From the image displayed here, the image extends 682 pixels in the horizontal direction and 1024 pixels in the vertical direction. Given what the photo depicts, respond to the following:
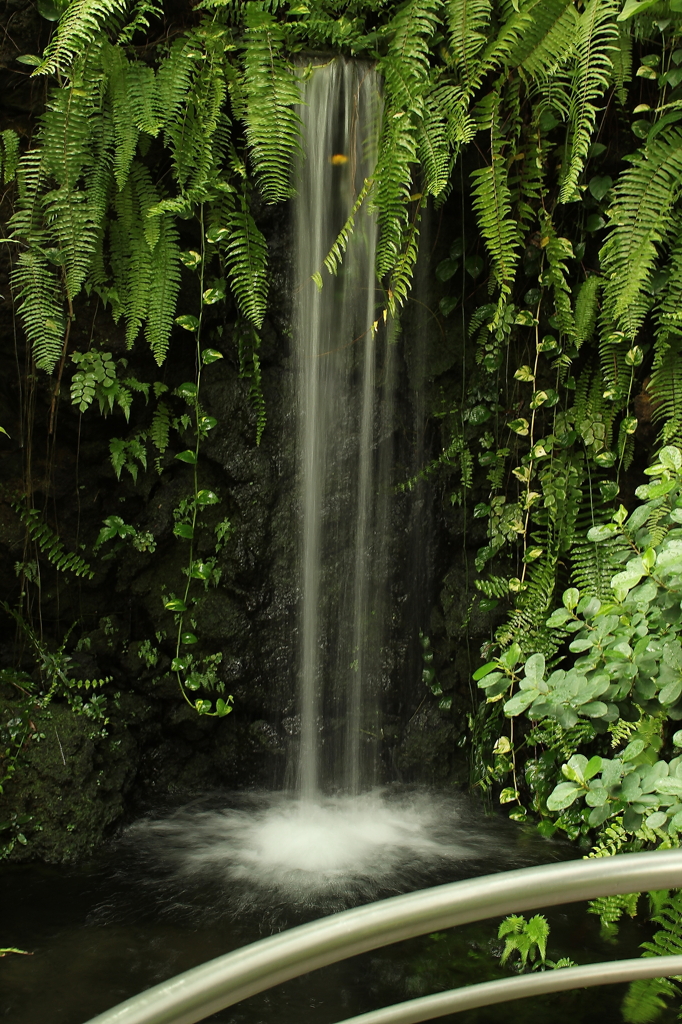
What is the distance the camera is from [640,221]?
10.5ft

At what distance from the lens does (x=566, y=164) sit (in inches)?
130

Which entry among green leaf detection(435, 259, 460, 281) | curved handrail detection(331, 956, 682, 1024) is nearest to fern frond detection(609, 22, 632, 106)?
green leaf detection(435, 259, 460, 281)

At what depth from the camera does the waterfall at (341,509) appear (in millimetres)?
3912

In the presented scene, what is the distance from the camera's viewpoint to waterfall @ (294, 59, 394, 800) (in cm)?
391

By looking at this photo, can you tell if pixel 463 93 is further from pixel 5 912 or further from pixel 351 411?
pixel 5 912

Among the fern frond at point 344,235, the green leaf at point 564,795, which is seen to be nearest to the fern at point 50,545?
the fern frond at point 344,235

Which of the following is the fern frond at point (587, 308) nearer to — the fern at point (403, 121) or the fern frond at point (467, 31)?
the fern at point (403, 121)

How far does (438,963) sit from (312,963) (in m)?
2.12

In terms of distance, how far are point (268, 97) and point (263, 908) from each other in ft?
10.9

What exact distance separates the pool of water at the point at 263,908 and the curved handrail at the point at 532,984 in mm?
1682

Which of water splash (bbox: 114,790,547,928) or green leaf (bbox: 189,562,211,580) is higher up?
green leaf (bbox: 189,562,211,580)

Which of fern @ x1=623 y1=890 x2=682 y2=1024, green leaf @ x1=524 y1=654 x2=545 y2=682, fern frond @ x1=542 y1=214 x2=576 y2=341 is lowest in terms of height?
fern @ x1=623 y1=890 x2=682 y2=1024

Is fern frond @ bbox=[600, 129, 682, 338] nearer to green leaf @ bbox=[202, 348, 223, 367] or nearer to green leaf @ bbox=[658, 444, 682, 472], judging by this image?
green leaf @ bbox=[658, 444, 682, 472]

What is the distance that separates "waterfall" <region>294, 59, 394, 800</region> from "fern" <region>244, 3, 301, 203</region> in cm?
52
